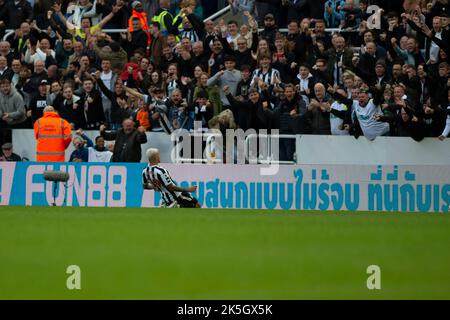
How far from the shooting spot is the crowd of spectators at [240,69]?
19047 mm

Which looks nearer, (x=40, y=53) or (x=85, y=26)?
(x=40, y=53)

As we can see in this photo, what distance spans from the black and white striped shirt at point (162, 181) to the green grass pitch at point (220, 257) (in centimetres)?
218

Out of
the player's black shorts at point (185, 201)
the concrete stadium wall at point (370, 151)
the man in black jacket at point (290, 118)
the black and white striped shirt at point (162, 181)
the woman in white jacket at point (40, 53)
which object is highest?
the woman in white jacket at point (40, 53)

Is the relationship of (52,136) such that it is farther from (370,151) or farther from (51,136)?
(370,151)

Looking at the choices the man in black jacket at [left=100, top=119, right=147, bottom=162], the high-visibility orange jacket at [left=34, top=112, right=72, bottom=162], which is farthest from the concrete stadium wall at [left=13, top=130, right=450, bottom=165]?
the high-visibility orange jacket at [left=34, top=112, right=72, bottom=162]

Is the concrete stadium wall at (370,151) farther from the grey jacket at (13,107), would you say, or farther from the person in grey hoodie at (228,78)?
the grey jacket at (13,107)

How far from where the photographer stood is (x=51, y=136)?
1959 cm

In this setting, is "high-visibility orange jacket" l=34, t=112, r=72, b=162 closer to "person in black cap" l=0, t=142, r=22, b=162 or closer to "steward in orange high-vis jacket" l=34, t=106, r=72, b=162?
"steward in orange high-vis jacket" l=34, t=106, r=72, b=162

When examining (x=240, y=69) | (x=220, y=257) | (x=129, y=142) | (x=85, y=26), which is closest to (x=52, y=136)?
(x=129, y=142)

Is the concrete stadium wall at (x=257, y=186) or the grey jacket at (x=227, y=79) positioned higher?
the grey jacket at (x=227, y=79)

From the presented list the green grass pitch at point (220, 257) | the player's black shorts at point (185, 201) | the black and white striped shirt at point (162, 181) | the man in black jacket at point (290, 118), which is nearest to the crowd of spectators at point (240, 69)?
the man in black jacket at point (290, 118)

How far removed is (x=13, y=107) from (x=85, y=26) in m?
2.80

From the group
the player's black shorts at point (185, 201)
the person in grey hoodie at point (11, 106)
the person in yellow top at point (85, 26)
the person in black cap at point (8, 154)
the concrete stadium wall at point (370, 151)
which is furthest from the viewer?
the person in yellow top at point (85, 26)
